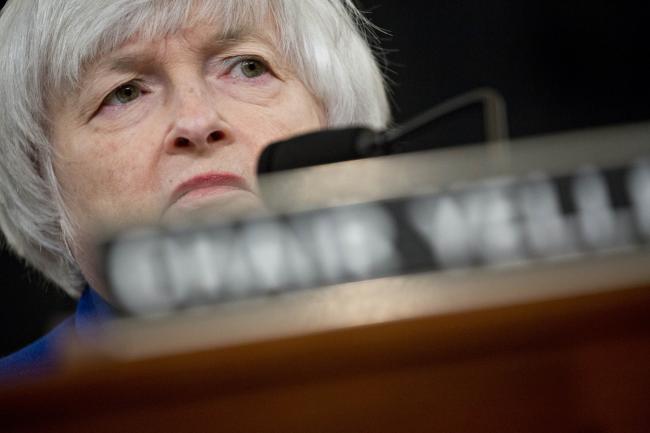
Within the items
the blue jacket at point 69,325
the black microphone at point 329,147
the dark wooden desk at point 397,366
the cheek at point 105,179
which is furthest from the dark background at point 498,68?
the dark wooden desk at point 397,366

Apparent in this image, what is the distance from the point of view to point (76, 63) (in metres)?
1.58

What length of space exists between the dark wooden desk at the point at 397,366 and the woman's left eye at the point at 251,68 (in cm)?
111

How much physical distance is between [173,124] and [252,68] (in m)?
0.22

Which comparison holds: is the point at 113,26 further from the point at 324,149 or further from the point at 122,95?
the point at 324,149

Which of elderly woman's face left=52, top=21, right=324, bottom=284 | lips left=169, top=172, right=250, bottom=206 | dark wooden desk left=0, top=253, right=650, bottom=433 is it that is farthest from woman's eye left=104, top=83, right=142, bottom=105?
dark wooden desk left=0, top=253, right=650, bottom=433

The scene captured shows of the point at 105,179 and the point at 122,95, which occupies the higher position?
the point at 122,95

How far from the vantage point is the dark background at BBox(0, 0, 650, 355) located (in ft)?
6.64

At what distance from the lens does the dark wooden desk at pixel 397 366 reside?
55cm

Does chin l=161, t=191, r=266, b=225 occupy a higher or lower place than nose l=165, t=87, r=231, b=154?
lower

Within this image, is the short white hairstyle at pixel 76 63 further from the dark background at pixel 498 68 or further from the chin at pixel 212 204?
the chin at pixel 212 204

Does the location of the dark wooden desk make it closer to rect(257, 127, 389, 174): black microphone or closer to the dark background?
rect(257, 127, 389, 174): black microphone

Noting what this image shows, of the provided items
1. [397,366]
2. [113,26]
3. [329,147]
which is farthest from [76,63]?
[397,366]

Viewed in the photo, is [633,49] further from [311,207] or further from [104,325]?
[104,325]

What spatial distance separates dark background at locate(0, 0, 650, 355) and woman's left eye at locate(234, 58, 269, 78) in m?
0.40
